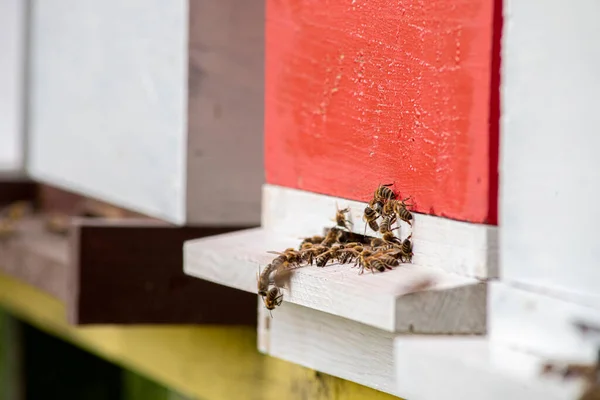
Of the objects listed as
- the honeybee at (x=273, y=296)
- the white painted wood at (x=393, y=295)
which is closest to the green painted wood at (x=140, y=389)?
the honeybee at (x=273, y=296)

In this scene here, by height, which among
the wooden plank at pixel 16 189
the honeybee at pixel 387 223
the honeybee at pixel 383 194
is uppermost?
the wooden plank at pixel 16 189

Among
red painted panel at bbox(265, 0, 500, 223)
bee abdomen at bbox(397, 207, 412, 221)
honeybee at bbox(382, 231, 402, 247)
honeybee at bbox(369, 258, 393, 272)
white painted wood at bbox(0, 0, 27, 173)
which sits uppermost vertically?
white painted wood at bbox(0, 0, 27, 173)

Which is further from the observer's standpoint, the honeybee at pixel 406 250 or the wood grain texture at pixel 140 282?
the wood grain texture at pixel 140 282

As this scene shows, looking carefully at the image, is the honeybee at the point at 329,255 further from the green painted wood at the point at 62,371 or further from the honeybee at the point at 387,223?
the green painted wood at the point at 62,371

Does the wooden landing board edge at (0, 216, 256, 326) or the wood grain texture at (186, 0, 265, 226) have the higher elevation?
the wood grain texture at (186, 0, 265, 226)

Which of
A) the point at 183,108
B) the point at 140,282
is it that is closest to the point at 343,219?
the point at 183,108

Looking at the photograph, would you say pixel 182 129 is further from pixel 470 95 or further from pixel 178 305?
pixel 470 95

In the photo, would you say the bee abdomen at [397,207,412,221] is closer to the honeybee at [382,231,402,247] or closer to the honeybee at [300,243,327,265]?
the honeybee at [382,231,402,247]

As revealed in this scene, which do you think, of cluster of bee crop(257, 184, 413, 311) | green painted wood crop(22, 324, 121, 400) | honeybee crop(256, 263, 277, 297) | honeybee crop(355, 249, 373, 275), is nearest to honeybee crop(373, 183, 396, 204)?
cluster of bee crop(257, 184, 413, 311)
